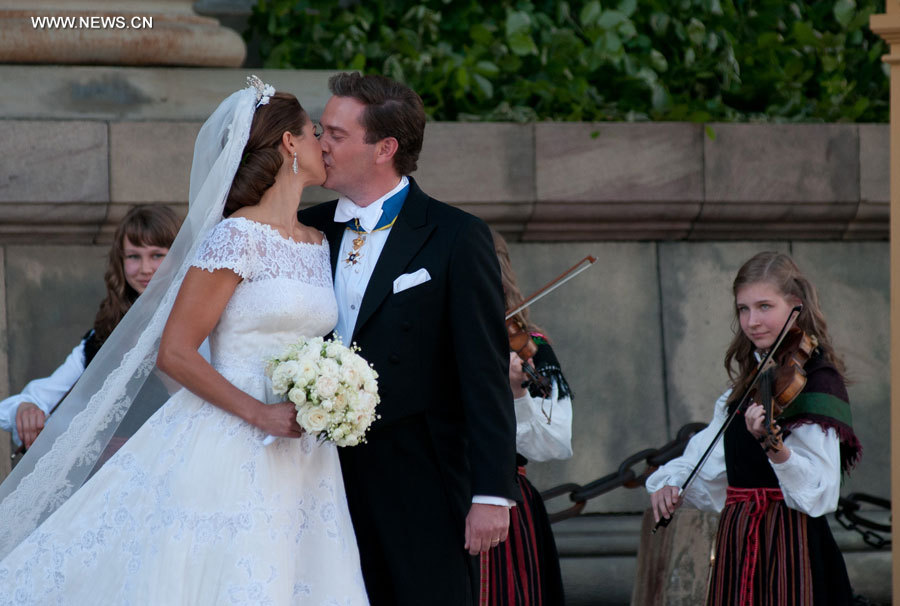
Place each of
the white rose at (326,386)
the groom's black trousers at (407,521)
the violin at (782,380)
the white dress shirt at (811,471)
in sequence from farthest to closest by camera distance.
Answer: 1. the white dress shirt at (811,471)
2. the violin at (782,380)
3. the groom's black trousers at (407,521)
4. the white rose at (326,386)

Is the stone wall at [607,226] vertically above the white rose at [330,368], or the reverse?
the stone wall at [607,226]

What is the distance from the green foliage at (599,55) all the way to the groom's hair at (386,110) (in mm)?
2397

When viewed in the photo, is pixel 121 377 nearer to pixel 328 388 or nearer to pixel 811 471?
pixel 328 388

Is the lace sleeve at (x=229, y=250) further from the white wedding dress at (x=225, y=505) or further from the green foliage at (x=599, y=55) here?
the green foliage at (x=599, y=55)

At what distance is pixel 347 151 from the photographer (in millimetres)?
4207

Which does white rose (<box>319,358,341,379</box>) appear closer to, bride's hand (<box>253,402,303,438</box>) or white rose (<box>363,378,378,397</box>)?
white rose (<box>363,378,378,397</box>)

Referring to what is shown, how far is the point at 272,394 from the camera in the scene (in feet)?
12.9

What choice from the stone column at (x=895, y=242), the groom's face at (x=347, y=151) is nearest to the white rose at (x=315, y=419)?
the groom's face at (x=347, y=151)

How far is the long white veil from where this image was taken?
3.98 metres

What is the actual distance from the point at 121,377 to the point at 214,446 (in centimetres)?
40

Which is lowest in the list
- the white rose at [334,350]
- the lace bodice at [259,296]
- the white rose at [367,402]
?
the white rose at [367,402]

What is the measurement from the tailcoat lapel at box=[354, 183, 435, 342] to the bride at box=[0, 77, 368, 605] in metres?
0.11

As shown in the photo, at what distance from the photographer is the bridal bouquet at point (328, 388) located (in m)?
3.63

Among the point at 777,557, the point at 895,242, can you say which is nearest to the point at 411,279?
the point at 777,557
